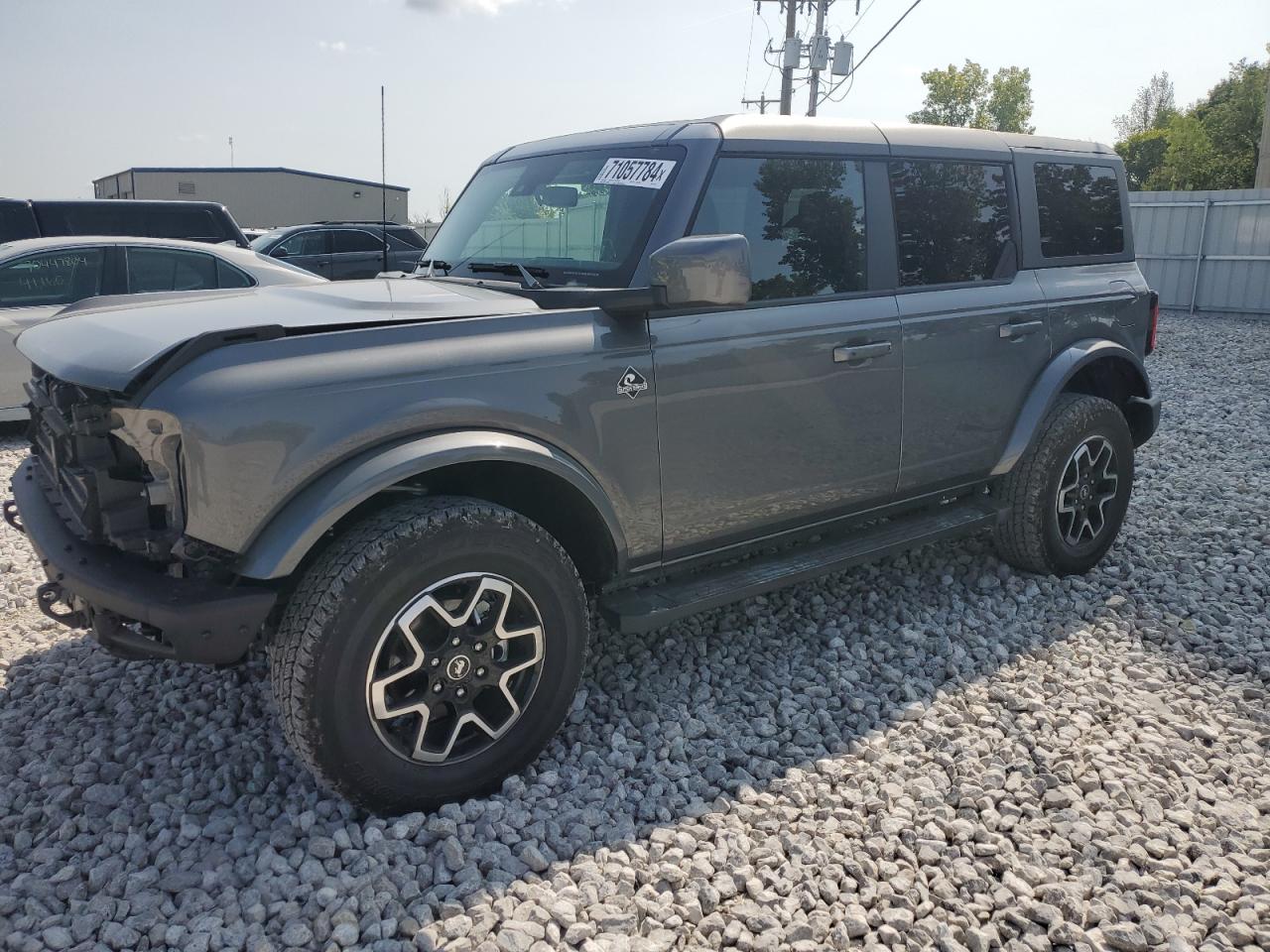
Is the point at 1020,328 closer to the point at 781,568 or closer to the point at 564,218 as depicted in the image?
the point at 781,568

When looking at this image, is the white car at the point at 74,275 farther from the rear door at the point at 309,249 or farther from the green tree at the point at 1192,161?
the green tree at the point at 1192,161

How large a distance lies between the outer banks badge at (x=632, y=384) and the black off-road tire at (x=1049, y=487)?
2.25 meters

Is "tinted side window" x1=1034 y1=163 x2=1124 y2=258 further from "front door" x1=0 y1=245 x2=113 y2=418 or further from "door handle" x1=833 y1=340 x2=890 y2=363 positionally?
"front door" x1=0 y1=245 x2=113 y2=418

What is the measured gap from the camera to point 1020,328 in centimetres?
438

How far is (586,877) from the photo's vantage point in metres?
2.67

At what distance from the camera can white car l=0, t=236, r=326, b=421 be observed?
736cm

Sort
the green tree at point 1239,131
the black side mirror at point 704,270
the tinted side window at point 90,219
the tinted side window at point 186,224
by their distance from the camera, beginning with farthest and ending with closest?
the green tree at point 1239,131 < the tinted side window at point 186,224 < the tinted side window at point 90,219 < the black side mirror at point 704,270

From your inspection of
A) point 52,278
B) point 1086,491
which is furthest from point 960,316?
point 52,278

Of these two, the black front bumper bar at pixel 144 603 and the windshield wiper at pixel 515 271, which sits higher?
the windshield wiper at pixel 515 271

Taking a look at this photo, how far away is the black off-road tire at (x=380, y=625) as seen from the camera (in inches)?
105

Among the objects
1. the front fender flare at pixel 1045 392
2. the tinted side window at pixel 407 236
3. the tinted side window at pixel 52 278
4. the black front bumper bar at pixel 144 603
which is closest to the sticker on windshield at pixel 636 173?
the black front bumper bar at pixel 144 603

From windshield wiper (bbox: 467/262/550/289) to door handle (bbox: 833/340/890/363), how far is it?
1.13 metres

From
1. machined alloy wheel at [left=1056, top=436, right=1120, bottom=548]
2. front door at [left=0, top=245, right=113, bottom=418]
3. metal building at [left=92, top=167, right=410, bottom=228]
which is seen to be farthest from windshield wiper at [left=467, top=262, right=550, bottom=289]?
metal building at [left=92, top=167, right=410, bottom=228]

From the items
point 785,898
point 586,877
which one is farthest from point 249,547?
point 785,898
